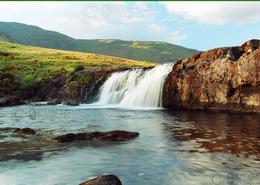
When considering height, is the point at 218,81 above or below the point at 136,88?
above

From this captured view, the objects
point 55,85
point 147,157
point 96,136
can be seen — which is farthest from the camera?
point 55,85

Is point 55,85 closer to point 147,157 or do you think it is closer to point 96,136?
point 96,136

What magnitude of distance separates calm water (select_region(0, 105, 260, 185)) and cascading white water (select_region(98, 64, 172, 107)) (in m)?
19.8

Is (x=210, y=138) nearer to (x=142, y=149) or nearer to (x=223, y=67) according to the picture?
(x=142, y=149)

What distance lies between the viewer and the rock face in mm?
42531

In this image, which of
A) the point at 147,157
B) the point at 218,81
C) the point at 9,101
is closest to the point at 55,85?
the point at 9,101

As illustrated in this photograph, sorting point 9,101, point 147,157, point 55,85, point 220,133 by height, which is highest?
point 55,85

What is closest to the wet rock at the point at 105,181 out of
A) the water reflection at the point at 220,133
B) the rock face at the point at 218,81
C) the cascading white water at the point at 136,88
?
the water reflection at the point at 220,133

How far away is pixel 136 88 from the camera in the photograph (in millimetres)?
55031

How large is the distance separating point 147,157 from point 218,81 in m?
27.7

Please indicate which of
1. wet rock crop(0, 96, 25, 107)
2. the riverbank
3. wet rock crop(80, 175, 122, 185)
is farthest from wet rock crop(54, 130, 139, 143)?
the riverbank

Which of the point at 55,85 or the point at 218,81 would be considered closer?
the point at 218,81

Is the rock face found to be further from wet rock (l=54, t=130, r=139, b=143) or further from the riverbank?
wet rock (l=54, t=130, r=139, b=143)

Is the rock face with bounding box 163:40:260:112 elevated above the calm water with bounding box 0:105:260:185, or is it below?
above
